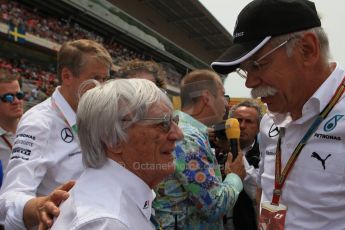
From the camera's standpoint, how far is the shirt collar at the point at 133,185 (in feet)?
4.20

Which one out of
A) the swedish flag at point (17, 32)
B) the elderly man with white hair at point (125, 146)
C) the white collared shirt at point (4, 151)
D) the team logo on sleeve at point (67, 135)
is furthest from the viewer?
the swedish flag at point (17, 32)

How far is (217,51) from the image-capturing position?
41531 mm

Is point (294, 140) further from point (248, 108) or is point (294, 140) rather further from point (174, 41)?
point (174, 41)

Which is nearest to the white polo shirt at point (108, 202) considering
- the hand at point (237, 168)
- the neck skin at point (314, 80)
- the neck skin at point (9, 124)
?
the neck skin at point (314, 80)

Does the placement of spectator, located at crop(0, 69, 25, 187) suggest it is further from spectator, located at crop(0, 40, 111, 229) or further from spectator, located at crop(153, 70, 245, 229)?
spectator, located at crop(153, 70, 245, 229)

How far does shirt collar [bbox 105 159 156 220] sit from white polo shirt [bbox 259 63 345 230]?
0.64 m

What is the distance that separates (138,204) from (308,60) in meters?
0.90

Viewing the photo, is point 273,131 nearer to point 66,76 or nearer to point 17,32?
point 66,76

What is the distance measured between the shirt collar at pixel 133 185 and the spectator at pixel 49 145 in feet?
1.51

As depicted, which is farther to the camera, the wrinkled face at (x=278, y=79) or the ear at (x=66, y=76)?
the ear at (x=66, y=76)

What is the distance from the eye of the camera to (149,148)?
141 cm

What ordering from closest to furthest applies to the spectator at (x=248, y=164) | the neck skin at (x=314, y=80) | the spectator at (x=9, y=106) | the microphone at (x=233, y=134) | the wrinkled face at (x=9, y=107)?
the neck skin at (x=314, y=80)
the microphone at (x=233, y=134)
the spectator at (x=248, y=164)
the spectator at (x=9, y=106)
the wrinkled face at (x=9, y=107)

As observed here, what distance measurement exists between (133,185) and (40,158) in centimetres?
84

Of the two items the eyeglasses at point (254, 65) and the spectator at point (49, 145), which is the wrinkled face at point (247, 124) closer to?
the spectator at point (49, 145)
